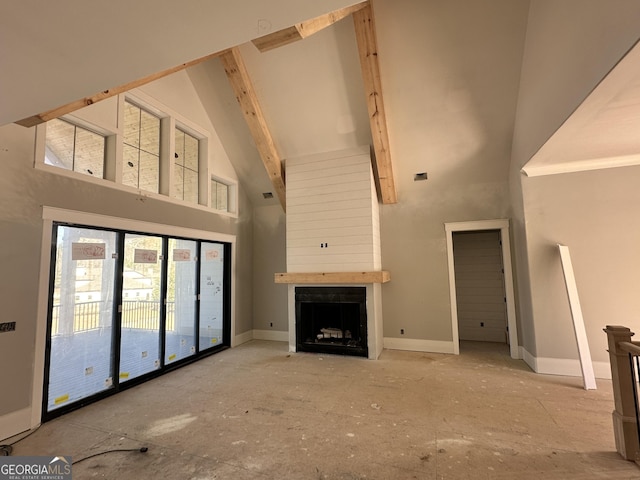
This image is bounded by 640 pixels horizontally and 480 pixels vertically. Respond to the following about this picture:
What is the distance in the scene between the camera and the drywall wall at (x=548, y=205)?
2836mm

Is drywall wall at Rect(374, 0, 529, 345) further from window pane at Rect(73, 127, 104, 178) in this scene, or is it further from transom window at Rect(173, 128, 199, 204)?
window pane at Rect(73, 127, 104, 178)

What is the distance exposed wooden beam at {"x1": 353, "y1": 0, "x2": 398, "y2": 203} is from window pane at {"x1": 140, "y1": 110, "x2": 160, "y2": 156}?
312 centimetres

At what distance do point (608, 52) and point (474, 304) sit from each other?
4.82m

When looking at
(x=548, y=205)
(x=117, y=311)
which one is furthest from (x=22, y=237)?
(x=548, y=205)

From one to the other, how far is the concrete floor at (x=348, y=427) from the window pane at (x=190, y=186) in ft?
9.02

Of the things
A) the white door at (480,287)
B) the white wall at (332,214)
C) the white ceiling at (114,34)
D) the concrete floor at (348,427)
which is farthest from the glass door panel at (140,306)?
the white door at (480,287)

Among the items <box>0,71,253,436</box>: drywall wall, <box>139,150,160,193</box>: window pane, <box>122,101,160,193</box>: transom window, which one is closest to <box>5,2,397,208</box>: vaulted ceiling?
<box>122,101,160,193</box>: transom window

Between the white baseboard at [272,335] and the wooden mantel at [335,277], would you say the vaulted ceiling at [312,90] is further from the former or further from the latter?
the white baseboard at [272,335]

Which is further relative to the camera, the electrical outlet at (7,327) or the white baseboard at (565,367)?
the white baseboard at (565,367)

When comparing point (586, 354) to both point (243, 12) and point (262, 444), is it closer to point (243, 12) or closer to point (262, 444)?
point (262, 444)

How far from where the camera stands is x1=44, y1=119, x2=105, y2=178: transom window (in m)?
3.21

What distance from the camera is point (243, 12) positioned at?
1.27 m

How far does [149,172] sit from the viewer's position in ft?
14.2

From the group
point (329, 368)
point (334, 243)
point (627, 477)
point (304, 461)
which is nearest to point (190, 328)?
point (329, 368)
